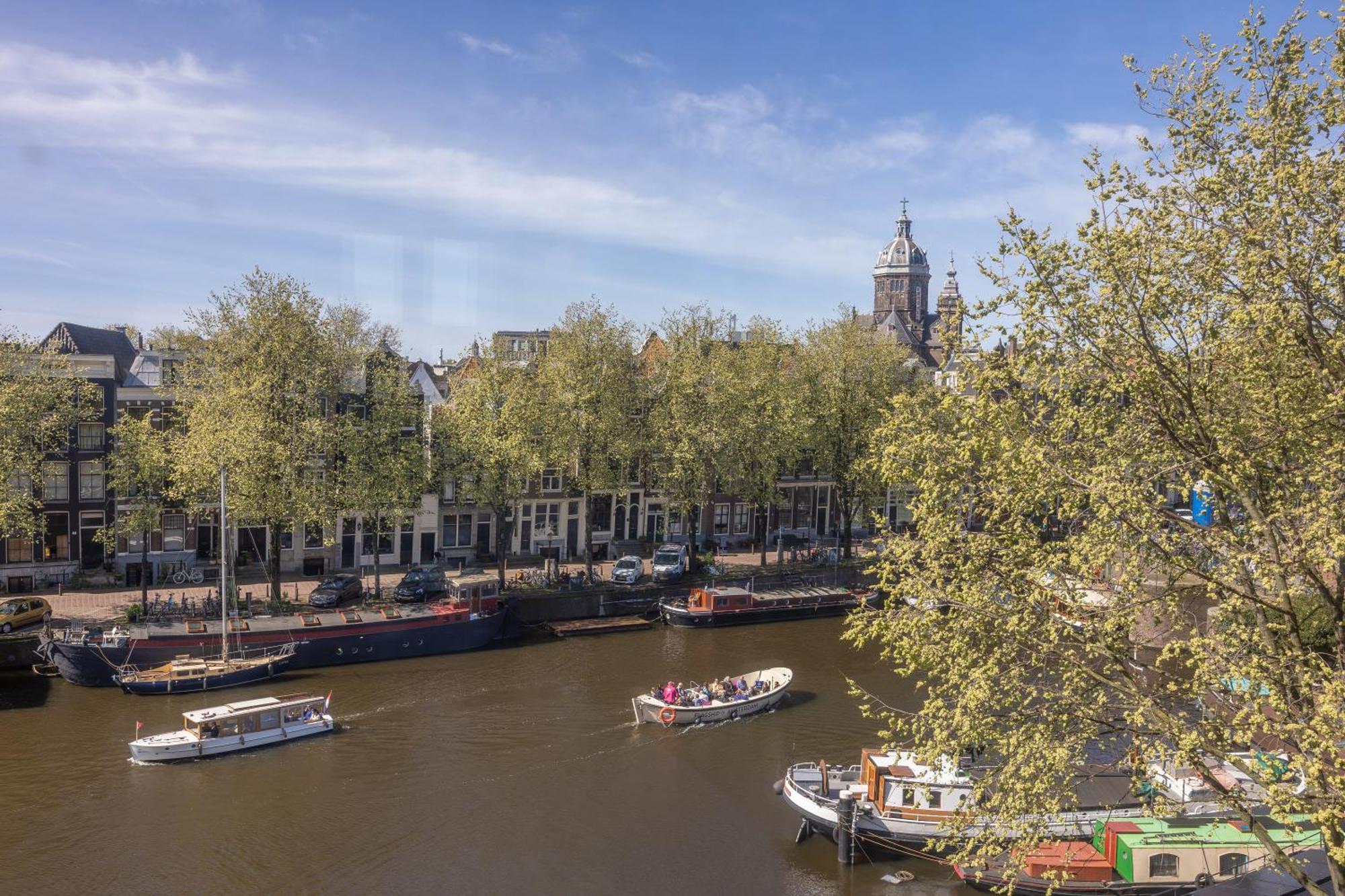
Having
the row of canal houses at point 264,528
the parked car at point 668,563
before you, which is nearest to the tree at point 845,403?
the row of canal houses at point 264,528

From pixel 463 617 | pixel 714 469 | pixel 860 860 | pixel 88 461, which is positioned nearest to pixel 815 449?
pixel 714 469

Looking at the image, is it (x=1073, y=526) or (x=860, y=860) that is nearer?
(x=1073, y=526)

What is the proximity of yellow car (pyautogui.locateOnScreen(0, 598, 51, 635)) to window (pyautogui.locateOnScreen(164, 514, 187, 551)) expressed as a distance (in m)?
9.15

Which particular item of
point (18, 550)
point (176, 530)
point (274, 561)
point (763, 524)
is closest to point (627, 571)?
point (763, 524)

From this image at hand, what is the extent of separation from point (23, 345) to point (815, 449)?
122ft

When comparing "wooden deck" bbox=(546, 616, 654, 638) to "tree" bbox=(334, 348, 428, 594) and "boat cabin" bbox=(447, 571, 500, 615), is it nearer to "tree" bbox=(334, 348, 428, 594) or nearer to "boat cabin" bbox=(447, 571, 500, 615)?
"boat cabin" bbox=(447, 571, 500, 615)

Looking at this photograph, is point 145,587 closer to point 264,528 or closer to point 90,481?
point 90,481

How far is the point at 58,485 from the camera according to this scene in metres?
44.0

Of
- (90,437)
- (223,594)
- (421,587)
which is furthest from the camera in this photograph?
(90,437)

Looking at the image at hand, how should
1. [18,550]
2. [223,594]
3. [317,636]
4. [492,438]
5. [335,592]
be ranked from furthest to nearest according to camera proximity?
[492,438] < [18,550] < [335,592] < [317,636] < [223,594]

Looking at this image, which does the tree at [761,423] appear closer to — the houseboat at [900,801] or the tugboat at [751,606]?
the tugboat at [751,606]

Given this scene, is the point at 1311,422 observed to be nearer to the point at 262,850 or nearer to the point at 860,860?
the point at 860,860

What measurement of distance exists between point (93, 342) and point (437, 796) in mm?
36577

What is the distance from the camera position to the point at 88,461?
44.5 metres
